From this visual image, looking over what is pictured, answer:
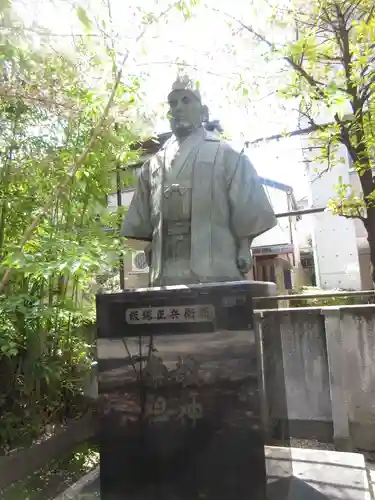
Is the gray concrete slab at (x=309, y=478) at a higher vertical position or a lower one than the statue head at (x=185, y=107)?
lower

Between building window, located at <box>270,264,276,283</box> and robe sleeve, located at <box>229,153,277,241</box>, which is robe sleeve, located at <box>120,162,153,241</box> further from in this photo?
building window, located at <box>270,264,276,283</box>

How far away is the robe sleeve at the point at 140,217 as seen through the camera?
10.2ft

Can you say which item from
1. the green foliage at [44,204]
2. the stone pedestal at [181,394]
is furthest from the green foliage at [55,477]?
the stone pedestal at [181,394]

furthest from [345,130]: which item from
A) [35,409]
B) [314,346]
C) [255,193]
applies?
[35,409]

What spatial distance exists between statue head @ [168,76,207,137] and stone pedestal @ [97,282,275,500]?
1289 mm

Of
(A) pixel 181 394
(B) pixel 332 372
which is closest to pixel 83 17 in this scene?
(A) pixel 181 394

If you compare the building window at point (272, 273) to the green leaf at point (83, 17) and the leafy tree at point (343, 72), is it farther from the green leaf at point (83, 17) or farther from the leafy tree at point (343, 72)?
the green leaf at point (83, 17)

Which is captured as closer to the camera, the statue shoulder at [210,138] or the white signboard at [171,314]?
the white signboard at [171,314]

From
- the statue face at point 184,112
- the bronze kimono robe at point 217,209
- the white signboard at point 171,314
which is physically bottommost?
the white signboard at point 171,314

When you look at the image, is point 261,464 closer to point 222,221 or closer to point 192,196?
point 222,221

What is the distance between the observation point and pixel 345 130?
5.26m

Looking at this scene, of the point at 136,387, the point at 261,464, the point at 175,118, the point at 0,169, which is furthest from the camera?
the point at 0,169

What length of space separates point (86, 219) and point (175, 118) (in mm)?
2207

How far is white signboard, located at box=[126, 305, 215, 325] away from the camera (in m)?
2.32
